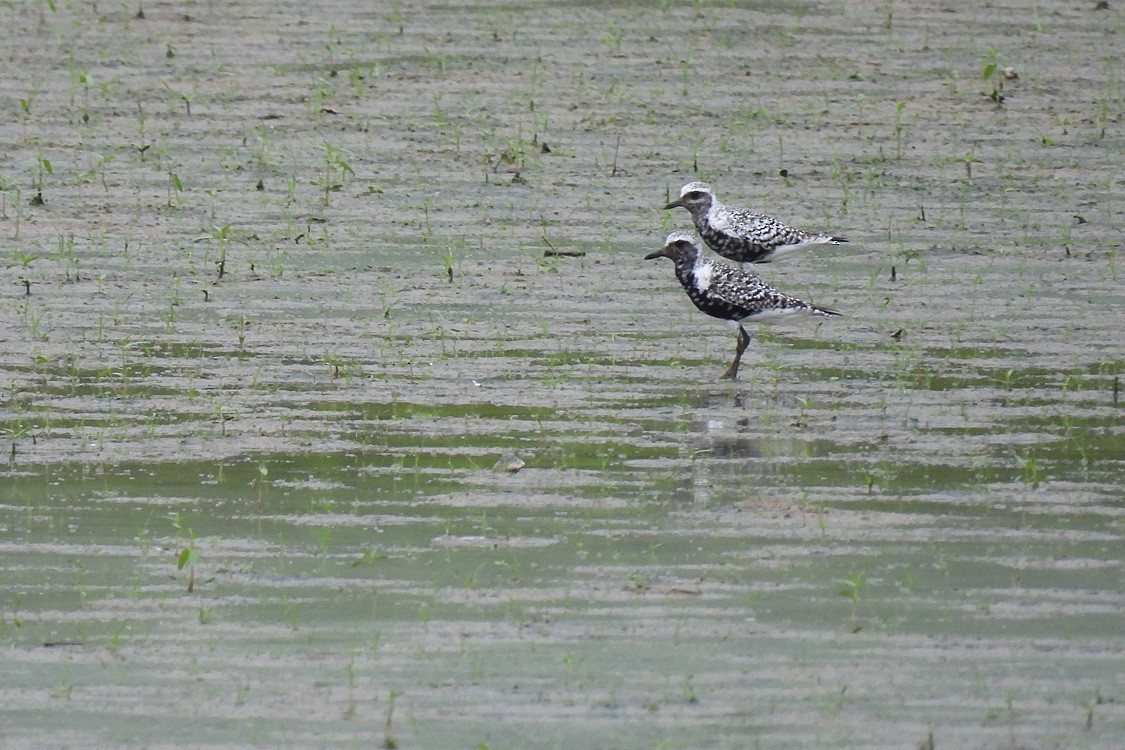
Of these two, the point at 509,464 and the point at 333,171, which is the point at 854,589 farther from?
the point at 333,171

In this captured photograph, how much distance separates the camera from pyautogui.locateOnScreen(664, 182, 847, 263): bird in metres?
12.7

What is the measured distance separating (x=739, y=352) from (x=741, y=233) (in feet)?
5.77

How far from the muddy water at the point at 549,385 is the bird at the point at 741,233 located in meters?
0.35

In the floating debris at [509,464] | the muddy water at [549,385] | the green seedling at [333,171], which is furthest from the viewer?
the green seedling at [333,171]

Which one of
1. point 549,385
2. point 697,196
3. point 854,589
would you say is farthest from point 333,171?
point 854,589

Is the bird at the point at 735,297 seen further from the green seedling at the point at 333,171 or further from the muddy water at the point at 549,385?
the green seedling at the point at 333,171

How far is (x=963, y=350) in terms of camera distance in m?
11.5

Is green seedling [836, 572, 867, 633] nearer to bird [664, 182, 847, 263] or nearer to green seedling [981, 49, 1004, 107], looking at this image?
bird [664, 182, 847, 263]

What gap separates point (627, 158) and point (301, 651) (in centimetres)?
925

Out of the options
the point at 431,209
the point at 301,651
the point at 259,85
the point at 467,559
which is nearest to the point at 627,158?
the point at 431,209

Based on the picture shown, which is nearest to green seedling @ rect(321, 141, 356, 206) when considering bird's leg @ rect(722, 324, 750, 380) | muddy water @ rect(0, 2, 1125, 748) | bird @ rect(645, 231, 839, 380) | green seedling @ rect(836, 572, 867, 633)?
muddy water @ rect(0, 2, 1125, 748)

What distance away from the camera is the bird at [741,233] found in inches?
501

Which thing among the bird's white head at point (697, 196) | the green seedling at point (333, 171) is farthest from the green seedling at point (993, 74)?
the green seedling at point (333, 171)

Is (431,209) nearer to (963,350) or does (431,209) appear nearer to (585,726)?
(963,350)
